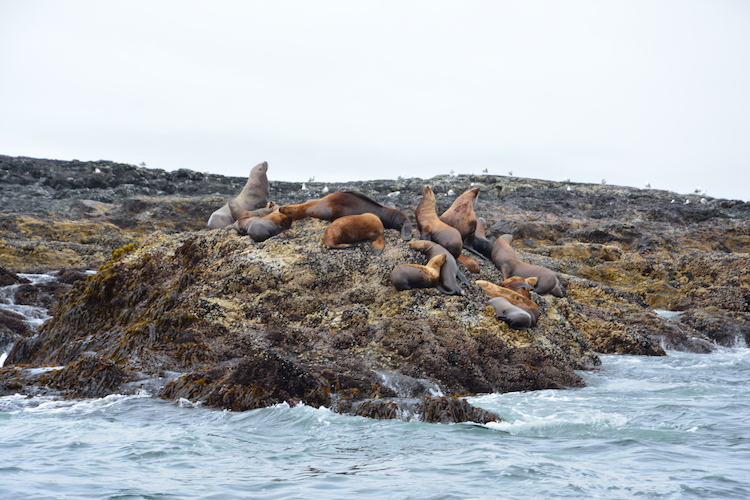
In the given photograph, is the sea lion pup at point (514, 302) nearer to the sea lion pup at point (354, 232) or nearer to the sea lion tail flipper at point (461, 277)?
the sea lion tail flipper at point (461, 277)

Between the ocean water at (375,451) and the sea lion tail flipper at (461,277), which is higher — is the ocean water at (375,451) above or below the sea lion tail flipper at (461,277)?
below

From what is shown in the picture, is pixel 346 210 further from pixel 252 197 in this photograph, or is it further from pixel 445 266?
pixel 252 197

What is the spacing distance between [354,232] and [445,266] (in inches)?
55.3

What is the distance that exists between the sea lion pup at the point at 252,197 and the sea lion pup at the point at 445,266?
389 cm

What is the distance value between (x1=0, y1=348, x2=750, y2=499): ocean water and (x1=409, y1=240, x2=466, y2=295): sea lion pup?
1.99m

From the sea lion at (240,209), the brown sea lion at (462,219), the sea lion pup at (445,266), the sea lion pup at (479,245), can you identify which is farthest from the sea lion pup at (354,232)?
the sea lion pup at (479,245)

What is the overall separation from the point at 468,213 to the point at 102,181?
111ft

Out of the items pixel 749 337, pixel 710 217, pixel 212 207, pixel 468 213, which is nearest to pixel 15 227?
pixel 212 207

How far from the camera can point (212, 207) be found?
105ft

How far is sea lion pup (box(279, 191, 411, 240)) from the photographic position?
9.95m

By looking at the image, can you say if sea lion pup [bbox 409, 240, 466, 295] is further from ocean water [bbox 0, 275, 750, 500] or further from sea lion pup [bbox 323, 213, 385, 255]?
ocean water [bbox 0, 275, 750, 500]

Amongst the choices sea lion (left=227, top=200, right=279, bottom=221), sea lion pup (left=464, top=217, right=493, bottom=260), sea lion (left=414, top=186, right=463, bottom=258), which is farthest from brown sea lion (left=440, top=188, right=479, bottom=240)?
sea lion (left=227, top=200, right=279, bottom=221)

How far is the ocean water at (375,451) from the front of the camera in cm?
421

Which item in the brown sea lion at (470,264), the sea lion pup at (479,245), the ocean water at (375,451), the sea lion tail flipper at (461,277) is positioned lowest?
the ocean water at (375,451)
